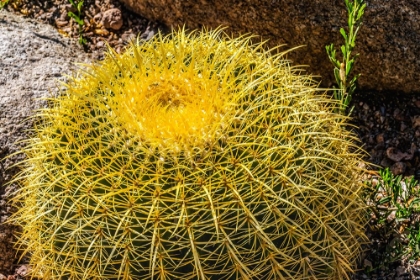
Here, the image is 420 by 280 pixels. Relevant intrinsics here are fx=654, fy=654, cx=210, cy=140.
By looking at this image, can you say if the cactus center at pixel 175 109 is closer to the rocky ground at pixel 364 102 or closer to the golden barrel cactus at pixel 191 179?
the golden barrel cactus at pixel 191 179

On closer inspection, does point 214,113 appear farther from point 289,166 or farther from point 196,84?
point 289,166

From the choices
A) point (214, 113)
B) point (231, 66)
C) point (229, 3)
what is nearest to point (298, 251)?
point (214, 113)

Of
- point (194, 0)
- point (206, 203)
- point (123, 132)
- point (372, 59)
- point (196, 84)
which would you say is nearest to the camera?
point (206, 203)

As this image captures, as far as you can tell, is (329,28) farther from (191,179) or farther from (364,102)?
(191,179)

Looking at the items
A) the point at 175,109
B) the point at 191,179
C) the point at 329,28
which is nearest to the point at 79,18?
the point at 329,28

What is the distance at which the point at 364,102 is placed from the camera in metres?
3.93

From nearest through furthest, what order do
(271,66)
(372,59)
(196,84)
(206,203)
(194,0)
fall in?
(206,203), (196,84), (271,66), (372,59), (194,0)

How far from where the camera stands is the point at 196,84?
259 cm

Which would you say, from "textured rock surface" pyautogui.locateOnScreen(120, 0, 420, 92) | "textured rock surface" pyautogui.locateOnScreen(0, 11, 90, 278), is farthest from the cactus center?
"textured rock surface" pyautogui.locateOnScreen(120, 0, 420, 92)

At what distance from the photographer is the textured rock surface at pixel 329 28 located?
141 inches

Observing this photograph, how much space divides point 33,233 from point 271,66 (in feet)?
3.98

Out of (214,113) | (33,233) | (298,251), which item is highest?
(214,113)

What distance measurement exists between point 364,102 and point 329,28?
0.53 meters

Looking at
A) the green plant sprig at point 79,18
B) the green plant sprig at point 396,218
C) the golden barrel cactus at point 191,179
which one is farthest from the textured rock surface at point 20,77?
the green plant sprig at point 396,218
